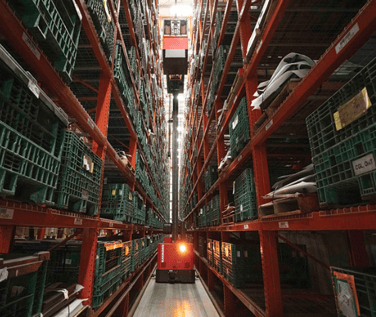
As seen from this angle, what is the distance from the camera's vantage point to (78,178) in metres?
2.30

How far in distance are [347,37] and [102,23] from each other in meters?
2.67

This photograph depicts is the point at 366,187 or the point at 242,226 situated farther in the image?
the point at 242,226

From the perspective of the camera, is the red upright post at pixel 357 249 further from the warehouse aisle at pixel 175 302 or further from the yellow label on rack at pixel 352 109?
the warehouse aisle at pixel 175 302

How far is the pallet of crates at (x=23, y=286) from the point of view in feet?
4.48

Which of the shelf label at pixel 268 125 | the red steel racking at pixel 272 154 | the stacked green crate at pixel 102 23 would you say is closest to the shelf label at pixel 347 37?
the red steel racking at pixel 272 154

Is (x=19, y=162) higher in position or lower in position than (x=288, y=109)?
lower

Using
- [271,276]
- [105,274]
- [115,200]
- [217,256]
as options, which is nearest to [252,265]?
[217,256]

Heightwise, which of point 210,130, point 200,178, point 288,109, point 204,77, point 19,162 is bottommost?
point 19,162

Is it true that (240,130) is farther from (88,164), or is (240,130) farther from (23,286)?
(23,286)

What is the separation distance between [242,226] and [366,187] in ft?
8.00

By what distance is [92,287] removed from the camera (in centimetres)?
272

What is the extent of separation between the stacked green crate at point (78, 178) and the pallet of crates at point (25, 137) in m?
0.20

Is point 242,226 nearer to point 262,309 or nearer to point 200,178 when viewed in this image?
point 262,309

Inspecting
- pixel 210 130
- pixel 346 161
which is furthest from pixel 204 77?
pixel 346 161
